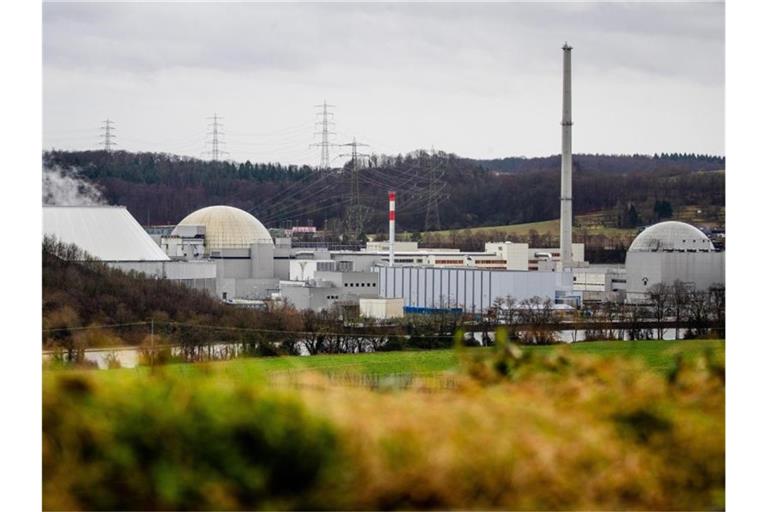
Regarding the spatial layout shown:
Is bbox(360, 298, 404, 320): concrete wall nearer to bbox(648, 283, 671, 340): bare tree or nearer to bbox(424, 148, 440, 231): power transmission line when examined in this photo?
bbox(648, 283, 671, 340): bare tree

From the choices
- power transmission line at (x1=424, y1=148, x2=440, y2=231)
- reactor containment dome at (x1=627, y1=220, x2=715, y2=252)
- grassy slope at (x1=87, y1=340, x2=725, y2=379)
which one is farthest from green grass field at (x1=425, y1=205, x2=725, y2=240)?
grassy slope at (x1=87, y1=340, x2=725, y2=379)

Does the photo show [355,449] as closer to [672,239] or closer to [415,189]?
[672,239]

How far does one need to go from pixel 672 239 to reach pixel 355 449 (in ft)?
114

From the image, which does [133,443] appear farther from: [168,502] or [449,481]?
[449,481]

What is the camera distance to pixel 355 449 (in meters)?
3.62

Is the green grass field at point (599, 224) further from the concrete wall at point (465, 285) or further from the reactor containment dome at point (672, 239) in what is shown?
the concrete wall at point (465, 285)

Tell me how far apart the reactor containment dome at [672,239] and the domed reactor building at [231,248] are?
11584 mm

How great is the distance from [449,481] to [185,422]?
823 mm

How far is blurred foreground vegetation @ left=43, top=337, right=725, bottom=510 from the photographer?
3541 mm

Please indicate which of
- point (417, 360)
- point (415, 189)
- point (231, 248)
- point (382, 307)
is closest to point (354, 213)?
point (415, 189)

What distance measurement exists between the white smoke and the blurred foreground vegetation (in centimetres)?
2858

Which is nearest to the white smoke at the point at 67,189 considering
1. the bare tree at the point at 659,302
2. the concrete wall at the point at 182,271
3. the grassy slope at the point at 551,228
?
the concrete wall at the point at 182,271

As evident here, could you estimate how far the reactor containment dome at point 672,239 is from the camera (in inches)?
1441

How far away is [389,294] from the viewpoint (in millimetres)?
31875
